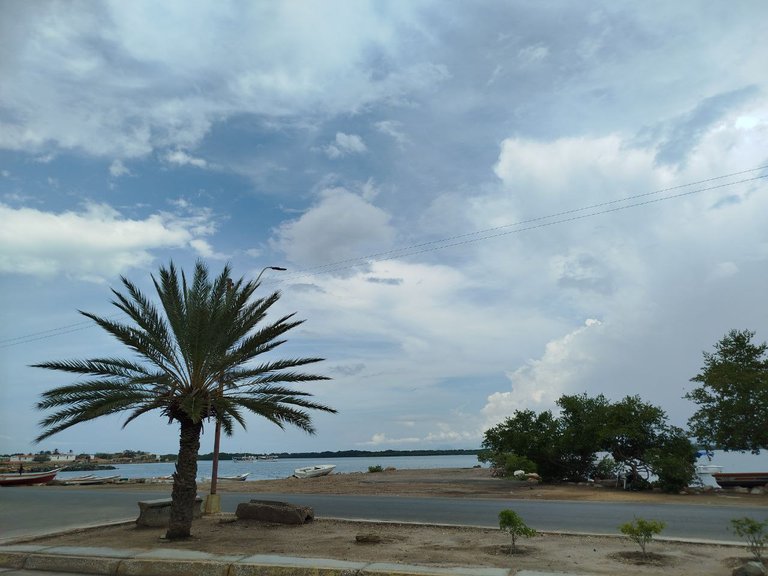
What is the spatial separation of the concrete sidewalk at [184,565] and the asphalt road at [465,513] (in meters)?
3.73

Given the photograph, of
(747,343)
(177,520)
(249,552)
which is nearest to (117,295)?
(177,520)

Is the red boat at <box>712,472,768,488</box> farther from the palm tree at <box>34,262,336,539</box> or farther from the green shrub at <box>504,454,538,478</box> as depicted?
the palm tree at <box>34,262,336,539</box>

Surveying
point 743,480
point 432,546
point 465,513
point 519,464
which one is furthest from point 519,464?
point 432,546

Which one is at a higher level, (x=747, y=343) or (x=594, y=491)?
(x=747, y=343)

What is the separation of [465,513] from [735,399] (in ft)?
47.6

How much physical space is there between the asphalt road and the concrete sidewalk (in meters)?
3.73

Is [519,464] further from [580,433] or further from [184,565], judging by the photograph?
[184,565]

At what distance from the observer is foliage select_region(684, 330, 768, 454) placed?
920 inches

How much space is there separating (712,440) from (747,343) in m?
4.62

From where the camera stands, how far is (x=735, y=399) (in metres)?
23.9

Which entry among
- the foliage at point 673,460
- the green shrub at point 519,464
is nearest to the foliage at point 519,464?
the green shrub at point 519,464

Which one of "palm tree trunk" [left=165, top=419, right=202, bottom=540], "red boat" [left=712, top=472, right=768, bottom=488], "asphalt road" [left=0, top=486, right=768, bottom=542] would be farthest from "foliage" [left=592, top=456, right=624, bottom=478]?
"palm tree trunk" [left=165, top=419, right=202, bottom=540]

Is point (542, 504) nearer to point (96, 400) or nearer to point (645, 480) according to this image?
point (645, 480)

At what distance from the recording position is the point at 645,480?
25531 mm
